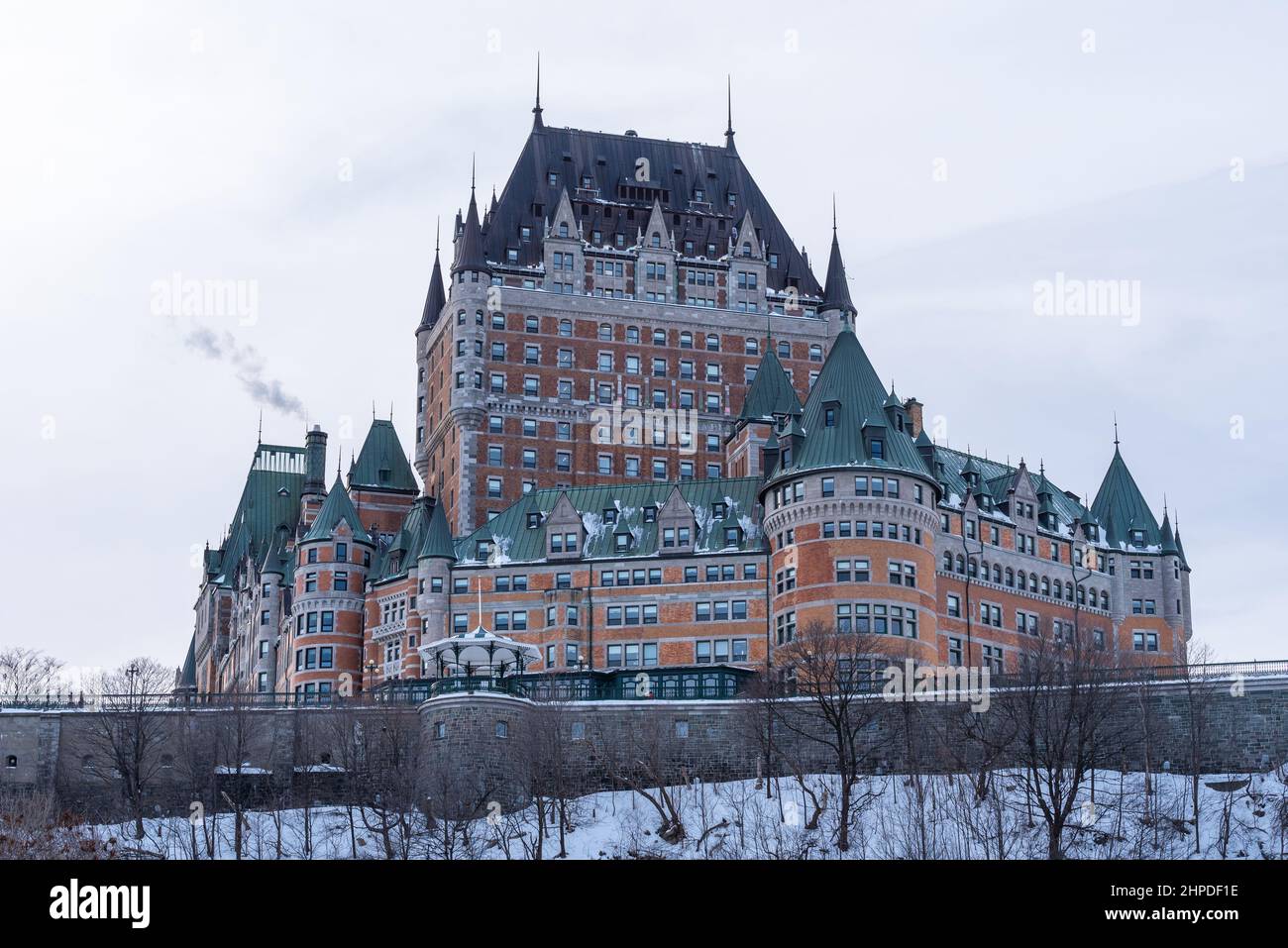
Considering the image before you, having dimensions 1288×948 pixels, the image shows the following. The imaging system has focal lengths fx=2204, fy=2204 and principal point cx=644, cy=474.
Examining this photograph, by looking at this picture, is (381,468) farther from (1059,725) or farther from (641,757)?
(1059,725)

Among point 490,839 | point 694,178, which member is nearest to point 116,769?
point 490,839

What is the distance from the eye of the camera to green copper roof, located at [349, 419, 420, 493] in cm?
15212

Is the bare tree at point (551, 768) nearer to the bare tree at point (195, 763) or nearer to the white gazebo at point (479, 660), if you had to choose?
the white gazebo at point (479, 660)

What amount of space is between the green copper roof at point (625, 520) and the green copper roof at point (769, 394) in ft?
28.3

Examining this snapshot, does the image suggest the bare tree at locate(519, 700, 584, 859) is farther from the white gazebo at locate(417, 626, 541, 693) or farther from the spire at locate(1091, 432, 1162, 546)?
the spire at locate(1091, 432, 1162, 546)

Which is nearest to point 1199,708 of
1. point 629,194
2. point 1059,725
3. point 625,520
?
point 1059,725

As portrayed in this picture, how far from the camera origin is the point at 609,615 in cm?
12838

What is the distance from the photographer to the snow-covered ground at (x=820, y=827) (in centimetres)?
9431

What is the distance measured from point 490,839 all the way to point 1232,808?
3333 centimetres

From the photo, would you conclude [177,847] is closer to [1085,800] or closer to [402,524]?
[1085,800]

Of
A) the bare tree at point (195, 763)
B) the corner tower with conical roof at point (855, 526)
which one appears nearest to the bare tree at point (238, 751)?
the bare tree at point (195, 763)

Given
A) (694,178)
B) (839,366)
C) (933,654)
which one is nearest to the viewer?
(933,654)

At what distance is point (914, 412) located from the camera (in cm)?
14562

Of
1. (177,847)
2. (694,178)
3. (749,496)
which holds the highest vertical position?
(694,178)
